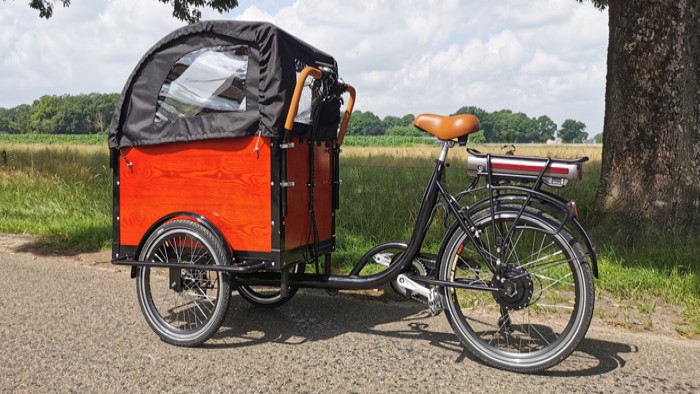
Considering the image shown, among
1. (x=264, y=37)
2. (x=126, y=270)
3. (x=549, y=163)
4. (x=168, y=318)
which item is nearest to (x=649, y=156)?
(x=549, y=163)

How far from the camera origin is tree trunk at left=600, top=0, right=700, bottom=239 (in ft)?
20.2

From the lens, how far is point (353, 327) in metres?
4.40

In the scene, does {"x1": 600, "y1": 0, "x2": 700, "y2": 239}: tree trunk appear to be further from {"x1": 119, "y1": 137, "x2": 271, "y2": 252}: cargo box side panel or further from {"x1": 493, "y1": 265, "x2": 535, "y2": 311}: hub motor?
{"x1": 119, "y1": 137, "x2": 271, "y2": 252}: cargo box side panel

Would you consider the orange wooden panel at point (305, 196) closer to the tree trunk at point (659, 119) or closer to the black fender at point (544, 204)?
the black fender at point (544, 204)

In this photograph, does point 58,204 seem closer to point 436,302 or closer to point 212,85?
point 212,85

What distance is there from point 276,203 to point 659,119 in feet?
14.1

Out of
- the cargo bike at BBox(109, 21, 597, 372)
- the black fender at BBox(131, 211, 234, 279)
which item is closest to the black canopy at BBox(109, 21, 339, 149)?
the cargo bike at BBox(109, 21, 597, 372)

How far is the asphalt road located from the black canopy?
4.45ft

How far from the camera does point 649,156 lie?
246 inches

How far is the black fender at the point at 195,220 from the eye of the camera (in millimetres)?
4016

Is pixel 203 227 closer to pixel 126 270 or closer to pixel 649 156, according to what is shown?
pixel 126 270

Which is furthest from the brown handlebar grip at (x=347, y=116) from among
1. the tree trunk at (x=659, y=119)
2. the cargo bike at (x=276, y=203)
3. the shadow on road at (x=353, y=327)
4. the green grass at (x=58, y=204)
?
the green grass at (x=58, y=204)

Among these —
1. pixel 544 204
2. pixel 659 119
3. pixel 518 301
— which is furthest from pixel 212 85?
pixel 659 119

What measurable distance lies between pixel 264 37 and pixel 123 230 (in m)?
1.72
